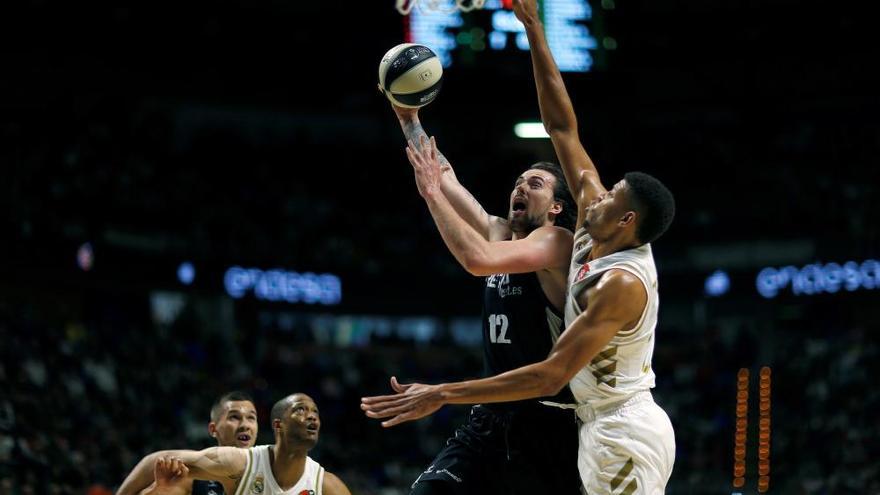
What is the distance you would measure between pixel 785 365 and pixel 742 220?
336 centimetres

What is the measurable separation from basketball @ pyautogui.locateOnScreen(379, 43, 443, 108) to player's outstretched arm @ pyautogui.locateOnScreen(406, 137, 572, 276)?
0.76 metres

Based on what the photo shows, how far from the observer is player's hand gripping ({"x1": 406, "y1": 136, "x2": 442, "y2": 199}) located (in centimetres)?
505

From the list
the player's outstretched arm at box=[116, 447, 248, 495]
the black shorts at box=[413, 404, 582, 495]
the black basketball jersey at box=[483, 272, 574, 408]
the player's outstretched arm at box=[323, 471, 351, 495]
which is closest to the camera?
the black shorts at box=[413, 404, 582, 495]

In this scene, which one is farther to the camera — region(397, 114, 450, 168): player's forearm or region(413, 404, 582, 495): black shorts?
region(397, 114, 450, 168): player's forearm

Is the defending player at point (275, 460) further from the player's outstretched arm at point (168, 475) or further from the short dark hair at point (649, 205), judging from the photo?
the short dark hair at point (649, 205)

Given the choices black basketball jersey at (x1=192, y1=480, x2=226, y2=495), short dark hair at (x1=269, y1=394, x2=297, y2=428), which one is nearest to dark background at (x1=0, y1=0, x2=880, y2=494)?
black basketball jersey at (x1=192, y1=480, x2=226, y2=495)

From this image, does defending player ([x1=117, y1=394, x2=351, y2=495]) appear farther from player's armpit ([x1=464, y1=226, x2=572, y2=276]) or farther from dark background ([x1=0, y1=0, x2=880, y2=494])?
dark background ([x1=0, y1=0, x2=880, y2=494])

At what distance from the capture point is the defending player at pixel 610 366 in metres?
4.29

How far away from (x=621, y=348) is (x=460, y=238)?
0.84 m

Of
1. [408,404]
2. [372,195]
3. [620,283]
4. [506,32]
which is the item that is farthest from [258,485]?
[372,195]

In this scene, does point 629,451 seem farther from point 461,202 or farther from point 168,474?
point 168,474

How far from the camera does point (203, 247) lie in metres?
21.7

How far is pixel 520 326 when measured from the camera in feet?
16.9

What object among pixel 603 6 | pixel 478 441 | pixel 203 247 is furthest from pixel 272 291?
pixel 478 441
